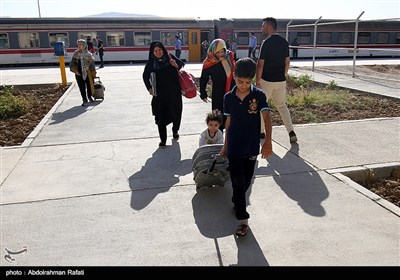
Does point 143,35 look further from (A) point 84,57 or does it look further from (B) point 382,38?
(B) point 382,38

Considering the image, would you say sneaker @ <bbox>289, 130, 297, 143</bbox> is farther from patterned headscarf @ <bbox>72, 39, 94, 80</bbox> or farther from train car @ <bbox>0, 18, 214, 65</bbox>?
train car @ <bbox>0, 18, 214, 65</bbox>

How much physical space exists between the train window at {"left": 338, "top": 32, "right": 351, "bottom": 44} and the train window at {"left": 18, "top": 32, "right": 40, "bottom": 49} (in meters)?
21.0

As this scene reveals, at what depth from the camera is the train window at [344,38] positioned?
2661cm

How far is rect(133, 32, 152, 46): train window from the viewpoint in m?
23.8

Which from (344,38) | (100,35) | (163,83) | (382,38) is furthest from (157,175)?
(382,38)

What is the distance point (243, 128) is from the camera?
3.16 meters

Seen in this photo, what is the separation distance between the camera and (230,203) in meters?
3.82

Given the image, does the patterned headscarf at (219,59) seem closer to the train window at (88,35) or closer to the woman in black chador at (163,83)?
the woman in black chador at (163,83)

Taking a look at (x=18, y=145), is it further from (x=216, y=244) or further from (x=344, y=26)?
(x=344, y=26)

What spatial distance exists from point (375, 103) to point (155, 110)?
5.85 metres

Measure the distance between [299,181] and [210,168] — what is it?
1203 millimetres

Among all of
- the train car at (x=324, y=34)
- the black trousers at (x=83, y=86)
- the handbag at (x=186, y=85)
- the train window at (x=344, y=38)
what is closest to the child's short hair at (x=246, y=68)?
the handbag at (x=186, y=85)
